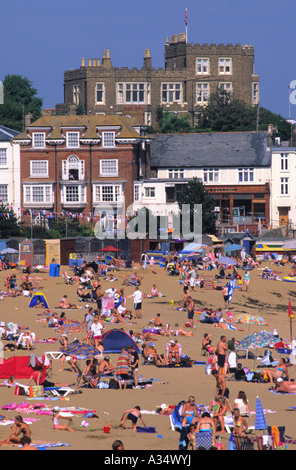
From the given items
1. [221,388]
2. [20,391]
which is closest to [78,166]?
[20,391]

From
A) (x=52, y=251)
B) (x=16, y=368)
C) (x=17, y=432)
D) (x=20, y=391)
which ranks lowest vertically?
(x=20, y=391)

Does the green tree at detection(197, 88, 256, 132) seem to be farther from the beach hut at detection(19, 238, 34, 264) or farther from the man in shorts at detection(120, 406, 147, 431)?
the man in shorts at detection(120, 406, 147, 431)

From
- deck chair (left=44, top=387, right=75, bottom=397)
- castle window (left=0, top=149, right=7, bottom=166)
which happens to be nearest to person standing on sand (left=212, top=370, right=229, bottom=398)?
deck chair (left=44, top=387, right=75, bottom=397)

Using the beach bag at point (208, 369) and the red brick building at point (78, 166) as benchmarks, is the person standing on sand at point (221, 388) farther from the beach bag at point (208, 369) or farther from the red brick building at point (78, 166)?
the red brick building at point (78, 166)

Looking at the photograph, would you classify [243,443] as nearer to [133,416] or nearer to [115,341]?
[133,416]

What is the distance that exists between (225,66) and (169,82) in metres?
6.53

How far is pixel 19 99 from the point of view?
99.2 m

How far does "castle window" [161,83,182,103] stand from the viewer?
9275 centimetres

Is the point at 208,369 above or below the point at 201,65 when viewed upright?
below

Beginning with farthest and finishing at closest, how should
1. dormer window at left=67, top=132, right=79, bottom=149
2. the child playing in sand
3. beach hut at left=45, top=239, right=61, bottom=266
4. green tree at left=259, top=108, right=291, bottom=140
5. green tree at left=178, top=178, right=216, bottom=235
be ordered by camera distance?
green tree at left=259, top=108, right=291, bottom=140, dormer window at left=67, top=132, right=79, bottom=149, green tree at left=178, top=178, right=216, bottom=235, beach hut at left=45, top=239, right=61, bottom=266, the child playing in sand

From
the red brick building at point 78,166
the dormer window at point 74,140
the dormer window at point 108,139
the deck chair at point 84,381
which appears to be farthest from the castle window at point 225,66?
the deck chair at point 84,381

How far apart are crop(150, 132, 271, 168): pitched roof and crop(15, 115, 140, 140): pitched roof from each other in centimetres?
493

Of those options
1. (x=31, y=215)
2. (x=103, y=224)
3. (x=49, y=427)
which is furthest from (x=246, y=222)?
(x=49, y=427)

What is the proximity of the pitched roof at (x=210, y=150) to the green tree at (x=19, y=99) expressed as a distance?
23.0 m
